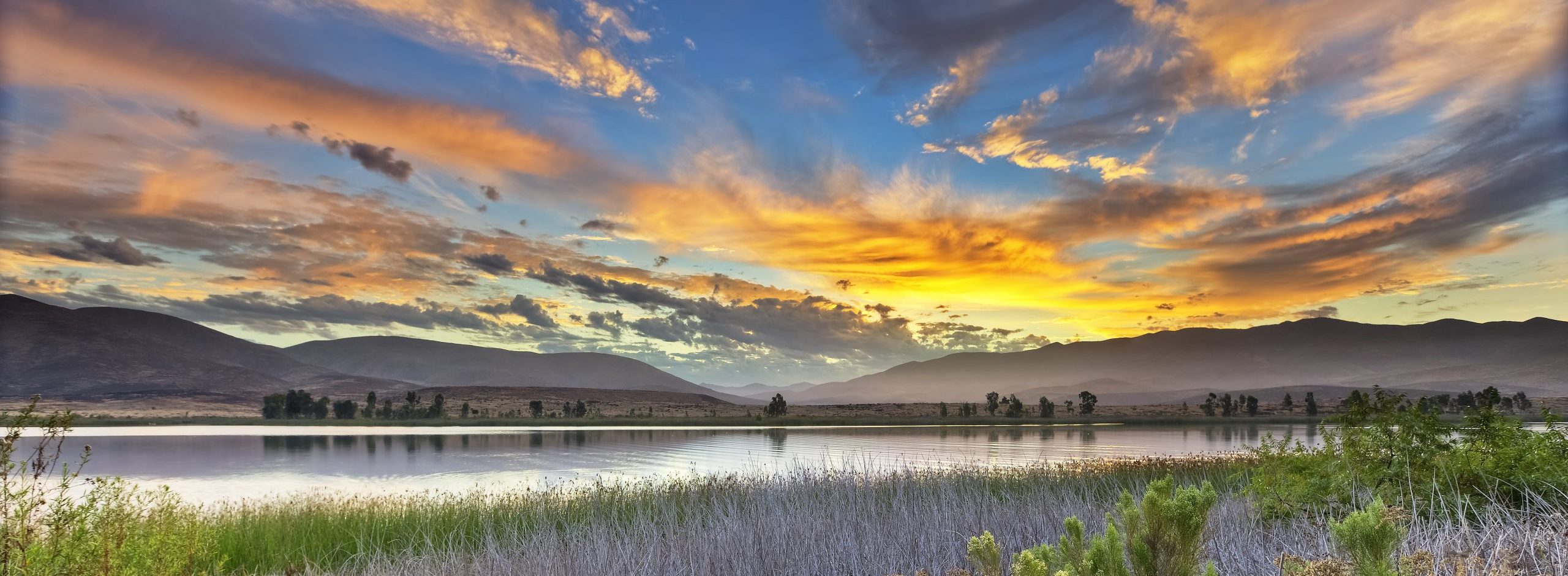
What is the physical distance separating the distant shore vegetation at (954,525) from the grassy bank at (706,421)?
8413 cm

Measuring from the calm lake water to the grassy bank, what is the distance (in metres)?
12.9

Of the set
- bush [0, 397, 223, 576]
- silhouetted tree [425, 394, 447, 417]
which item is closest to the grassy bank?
silhouetted tree [425, 394, 447, 417]

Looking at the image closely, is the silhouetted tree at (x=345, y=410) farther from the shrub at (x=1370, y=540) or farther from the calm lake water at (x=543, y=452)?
the shrub at (x=1370, y=540)

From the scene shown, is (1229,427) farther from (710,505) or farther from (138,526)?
(138,526)

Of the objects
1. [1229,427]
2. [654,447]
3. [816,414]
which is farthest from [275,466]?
[816,414]

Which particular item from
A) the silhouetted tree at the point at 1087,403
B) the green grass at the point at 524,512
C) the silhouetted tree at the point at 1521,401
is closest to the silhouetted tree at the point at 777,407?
the silhouetted tree at the point at 1087,403

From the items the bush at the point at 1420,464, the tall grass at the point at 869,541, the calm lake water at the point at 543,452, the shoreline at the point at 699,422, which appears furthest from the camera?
the shoreline at the point at 699,422

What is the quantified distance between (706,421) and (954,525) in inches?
4034

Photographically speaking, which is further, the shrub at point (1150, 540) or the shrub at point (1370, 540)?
the shrub at point (1150, 540)

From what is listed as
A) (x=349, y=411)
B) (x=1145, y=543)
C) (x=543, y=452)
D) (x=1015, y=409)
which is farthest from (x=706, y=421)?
(x=1145, y=543)

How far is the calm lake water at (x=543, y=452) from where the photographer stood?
34000mm

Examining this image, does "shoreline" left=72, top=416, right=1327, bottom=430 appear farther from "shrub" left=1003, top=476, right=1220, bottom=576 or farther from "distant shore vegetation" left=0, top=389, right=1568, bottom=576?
"shrub" left=1003, top=476, right=1220, bottom=576

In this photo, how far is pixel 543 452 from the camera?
173 feet

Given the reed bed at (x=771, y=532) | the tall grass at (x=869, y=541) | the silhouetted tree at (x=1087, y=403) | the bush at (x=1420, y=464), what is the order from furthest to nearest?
1. the silhouetted tree at (x=1087, y=403)
2. the bush at (x=1420, y=464)
3. the reed bed at (x=771, y=532)
4. the tall grass at (x=869, y=541)
